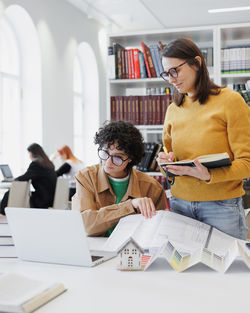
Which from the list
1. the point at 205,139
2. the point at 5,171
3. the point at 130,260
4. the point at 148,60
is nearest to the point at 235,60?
the point at 148,60

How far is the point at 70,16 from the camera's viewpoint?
24.3ft

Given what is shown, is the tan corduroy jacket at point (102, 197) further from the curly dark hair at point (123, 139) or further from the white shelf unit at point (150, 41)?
the white shelf unit at point (150, 41)

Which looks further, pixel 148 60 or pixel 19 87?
pixel 19 87

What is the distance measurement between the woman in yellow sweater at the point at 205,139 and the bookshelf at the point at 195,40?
1.62m

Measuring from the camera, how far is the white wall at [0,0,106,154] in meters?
6.55

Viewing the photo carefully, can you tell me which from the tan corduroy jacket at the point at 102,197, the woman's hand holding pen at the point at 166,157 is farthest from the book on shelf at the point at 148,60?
the woman's hand holding pen at the point at 166,157

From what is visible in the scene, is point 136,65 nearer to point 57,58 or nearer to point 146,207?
point 146,207

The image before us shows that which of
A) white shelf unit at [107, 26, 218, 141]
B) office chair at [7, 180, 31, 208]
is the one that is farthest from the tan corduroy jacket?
office chair at [7, 180, 31, 208]

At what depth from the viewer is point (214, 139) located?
186 centimetres

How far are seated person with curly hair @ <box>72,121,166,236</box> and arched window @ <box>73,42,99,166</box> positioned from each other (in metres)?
6.15

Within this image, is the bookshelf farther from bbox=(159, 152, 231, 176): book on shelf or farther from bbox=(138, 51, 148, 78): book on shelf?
bbox=(159, 152, 231, 176): book on shelf

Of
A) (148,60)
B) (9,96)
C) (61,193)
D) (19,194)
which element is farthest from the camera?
(9,96)

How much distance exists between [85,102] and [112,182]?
6802mm

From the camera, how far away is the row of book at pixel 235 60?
349cm
